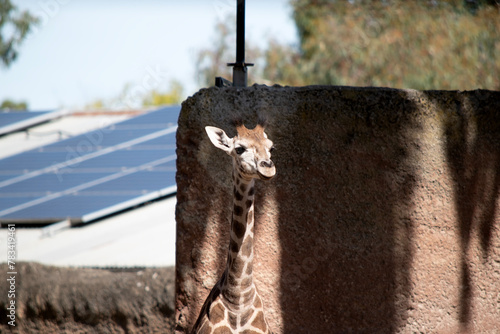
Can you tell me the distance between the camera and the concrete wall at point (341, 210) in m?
3.17

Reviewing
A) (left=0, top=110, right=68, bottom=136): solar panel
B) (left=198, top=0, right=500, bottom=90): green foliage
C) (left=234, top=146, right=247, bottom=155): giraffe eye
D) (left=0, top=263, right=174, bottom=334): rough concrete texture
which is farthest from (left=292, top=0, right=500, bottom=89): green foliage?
(left=234, top=146, right=247, bottom=155): giraffe eye

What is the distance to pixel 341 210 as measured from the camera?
3.20m

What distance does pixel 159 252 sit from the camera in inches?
238

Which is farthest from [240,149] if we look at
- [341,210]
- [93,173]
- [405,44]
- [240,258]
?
[405,44]

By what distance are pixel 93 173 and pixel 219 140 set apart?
188 inches

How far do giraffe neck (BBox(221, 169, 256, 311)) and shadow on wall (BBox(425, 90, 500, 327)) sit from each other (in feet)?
4.17

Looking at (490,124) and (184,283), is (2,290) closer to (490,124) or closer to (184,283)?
(184,283)

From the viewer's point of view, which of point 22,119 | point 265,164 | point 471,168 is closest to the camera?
point 265,164

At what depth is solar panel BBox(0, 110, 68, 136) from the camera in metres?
8.80

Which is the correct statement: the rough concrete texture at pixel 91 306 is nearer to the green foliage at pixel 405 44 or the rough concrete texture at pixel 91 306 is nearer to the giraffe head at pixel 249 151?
the giraffe head at pixel 249 151

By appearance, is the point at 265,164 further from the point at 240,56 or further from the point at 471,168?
the point at 471,168

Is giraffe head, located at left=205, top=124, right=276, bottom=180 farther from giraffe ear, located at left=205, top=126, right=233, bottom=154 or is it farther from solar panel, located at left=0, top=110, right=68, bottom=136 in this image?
solar panel, located at left=0, top=110, right=68, bottom=136

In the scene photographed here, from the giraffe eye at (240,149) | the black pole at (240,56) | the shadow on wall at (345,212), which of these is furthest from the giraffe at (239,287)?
the black pole at (240,56)

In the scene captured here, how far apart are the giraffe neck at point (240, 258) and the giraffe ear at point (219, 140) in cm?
18
